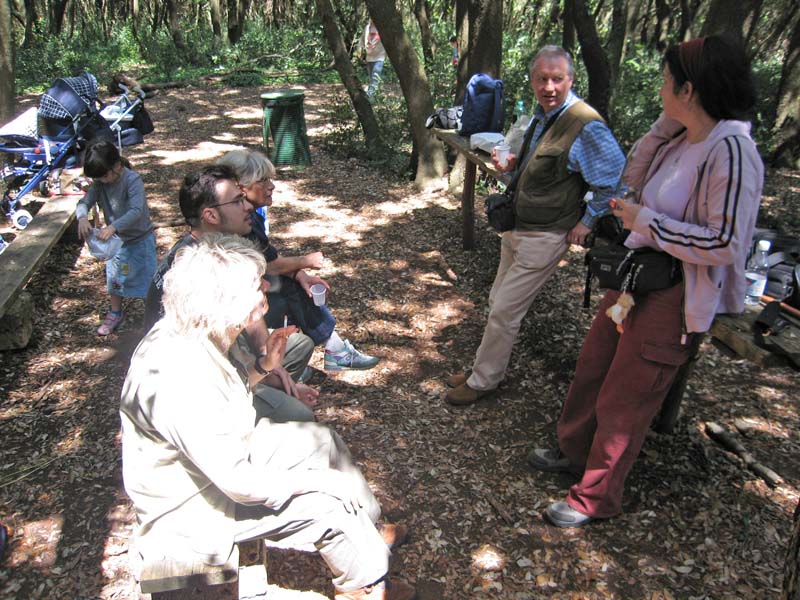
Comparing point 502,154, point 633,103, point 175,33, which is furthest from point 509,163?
point 175,33

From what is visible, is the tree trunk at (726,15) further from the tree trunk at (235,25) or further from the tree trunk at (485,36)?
the tree trunk at (235,25)

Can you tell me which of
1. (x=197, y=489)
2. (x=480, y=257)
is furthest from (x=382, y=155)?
(x=197, y=489)

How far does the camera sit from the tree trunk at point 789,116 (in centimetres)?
884

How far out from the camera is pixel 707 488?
316 cm

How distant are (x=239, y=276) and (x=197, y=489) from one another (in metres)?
0.77

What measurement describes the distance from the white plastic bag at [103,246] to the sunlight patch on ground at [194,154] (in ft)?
15.3

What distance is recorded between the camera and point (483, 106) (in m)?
5.26

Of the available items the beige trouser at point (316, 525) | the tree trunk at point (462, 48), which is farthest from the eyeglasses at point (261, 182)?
the tree trunk at point (462, 48)

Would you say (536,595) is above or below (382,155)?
below

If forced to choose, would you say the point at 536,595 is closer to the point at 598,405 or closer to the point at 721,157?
the point at 598,405

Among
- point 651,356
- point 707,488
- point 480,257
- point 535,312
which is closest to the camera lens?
point 651,356

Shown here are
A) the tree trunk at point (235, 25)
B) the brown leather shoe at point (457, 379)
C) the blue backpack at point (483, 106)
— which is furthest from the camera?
the tree trunk at point (235, 25)

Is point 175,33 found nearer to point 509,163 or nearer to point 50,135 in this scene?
point 50,135

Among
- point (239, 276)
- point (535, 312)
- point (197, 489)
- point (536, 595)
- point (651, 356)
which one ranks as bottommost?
point (536, 595)
